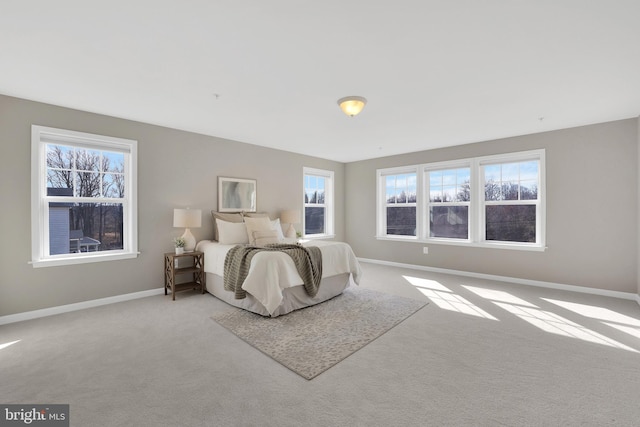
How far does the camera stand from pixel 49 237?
11.1 feet

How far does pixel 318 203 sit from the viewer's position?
6.70 m

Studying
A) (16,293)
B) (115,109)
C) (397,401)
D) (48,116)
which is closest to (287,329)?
(397,401)

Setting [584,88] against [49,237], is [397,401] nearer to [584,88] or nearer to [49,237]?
[584,88]

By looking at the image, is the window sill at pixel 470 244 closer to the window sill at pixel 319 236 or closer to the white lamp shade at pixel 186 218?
the window sill at pixel 319 236

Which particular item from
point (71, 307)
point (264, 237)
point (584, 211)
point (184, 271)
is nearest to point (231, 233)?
point (264, 237)

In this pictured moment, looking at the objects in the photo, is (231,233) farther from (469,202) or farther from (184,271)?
(469,202)

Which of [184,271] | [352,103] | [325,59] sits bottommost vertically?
[184,271]

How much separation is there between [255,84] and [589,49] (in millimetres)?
2819

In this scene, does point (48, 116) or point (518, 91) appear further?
point (48, 116)

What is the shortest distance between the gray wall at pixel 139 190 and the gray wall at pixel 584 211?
4.17m

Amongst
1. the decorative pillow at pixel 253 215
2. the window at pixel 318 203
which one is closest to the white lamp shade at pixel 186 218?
the decorative pillow at pixel 253 215

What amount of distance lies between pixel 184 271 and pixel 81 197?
5.17 ft

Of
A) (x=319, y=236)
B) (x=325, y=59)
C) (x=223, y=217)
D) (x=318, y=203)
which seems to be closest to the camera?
(x=325, y=59)

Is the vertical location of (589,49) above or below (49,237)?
above
